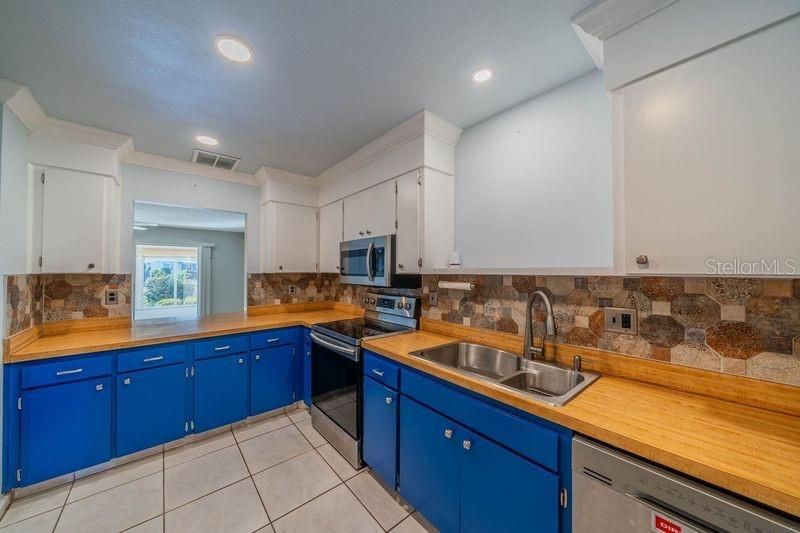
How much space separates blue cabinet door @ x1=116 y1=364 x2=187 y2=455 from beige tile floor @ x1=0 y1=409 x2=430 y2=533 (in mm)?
157

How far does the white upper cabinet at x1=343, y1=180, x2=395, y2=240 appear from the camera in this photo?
93.9 inches

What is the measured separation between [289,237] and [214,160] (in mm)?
993

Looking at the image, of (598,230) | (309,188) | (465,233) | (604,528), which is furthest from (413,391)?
(309,188)

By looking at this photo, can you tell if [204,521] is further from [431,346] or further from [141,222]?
[141,222]

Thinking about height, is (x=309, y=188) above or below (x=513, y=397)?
above

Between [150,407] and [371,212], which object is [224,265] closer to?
[150,407]

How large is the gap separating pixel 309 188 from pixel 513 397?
3027 mm

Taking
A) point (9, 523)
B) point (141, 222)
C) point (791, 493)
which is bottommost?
point (9, 523)

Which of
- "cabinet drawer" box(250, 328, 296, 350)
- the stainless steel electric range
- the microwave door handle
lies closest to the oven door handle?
the stainless steel electric range

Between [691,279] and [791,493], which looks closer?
[791,493]

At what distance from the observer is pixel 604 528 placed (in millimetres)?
930

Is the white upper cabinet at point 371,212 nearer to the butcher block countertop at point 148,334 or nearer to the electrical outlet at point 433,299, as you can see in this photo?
the electrical outlet at point 433,299

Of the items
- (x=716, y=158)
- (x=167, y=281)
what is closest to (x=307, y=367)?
(x=716, y=158)

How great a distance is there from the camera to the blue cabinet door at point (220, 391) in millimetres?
2379
